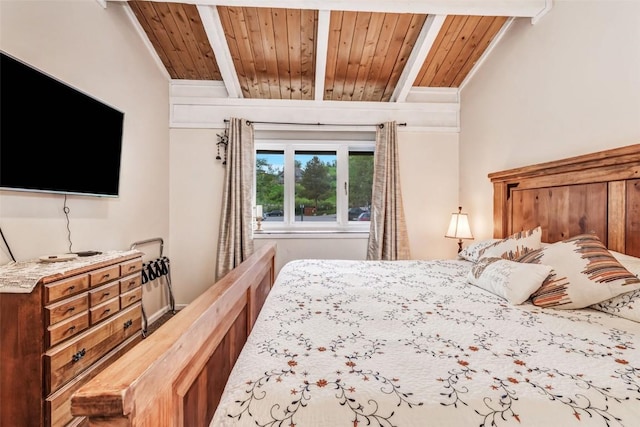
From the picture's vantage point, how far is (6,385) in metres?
1.25

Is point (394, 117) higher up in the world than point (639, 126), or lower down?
higher up

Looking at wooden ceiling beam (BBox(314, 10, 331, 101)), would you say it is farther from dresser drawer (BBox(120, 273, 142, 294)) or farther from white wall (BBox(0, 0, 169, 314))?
dresser drawer (BBox(120, 273, 142, 294))

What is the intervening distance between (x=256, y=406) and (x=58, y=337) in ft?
4.22

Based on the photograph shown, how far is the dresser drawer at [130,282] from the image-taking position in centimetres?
182

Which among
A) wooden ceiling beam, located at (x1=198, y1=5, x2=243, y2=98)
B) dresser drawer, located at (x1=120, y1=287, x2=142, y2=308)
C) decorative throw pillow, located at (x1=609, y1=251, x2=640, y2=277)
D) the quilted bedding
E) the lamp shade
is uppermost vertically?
wooden ceiling beam, located at (x1=198, y1=5, x2=243, y2=98)

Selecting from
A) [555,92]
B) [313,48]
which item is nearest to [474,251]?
[555,92]

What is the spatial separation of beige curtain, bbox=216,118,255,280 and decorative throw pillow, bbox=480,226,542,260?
7.50 ft

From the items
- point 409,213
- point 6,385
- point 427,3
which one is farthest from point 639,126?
point 6,385

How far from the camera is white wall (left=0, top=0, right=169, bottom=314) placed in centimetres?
153

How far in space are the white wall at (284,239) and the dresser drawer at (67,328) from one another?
1710 millimetres

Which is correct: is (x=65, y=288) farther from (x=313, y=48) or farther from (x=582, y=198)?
(x=582, y=198)

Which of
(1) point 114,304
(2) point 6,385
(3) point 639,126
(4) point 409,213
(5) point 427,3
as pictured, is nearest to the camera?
(2) point 6,385

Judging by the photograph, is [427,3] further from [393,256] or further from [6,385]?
[6,385]

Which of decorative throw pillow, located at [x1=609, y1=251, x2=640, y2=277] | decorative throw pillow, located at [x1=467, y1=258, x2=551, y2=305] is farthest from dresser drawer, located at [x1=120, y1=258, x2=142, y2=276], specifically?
decorative throw pillow, located at [x1=609, y1=251, x2=640, y2=277]
